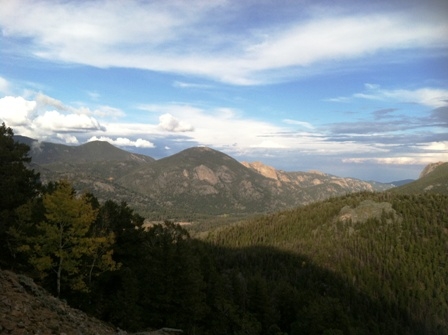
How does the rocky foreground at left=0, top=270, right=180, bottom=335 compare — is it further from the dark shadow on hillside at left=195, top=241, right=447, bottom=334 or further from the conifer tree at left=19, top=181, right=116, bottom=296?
the dark shadow on hillside at left=195, top=241, right=447, bottom=334

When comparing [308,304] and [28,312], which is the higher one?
[28,312]

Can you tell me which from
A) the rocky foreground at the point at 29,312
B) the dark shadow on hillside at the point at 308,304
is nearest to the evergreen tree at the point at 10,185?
the rocky foreground at the point at 29,312

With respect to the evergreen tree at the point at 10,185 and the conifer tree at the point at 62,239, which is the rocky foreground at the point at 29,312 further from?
the evergreen tree at the point at 10,185

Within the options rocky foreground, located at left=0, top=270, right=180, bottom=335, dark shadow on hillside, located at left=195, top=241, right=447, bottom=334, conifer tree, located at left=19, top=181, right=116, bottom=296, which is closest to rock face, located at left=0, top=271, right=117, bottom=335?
rocky foreground, located at left=0, top=270, right=180, bottom=335

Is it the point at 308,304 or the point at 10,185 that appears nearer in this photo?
the point at 10,185

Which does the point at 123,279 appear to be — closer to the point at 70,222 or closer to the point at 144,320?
the point at 144,320

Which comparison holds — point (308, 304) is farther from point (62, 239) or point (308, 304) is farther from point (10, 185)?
point (10, 185)

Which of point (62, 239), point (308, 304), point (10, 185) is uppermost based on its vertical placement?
point (10, 185)

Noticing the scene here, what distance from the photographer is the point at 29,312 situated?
21.0m

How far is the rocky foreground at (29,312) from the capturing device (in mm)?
18636

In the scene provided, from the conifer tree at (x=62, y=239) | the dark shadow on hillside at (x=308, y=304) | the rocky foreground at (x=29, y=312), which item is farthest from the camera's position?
the dark shadow on hillside at (x=308, y=304)

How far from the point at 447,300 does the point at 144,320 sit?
8161 inches

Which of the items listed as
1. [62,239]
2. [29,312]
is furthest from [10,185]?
[29,312]

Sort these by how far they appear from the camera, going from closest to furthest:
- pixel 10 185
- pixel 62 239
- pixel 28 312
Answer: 1. pixel 28 312
2. pixel 62 239
3. pixel 10 185
